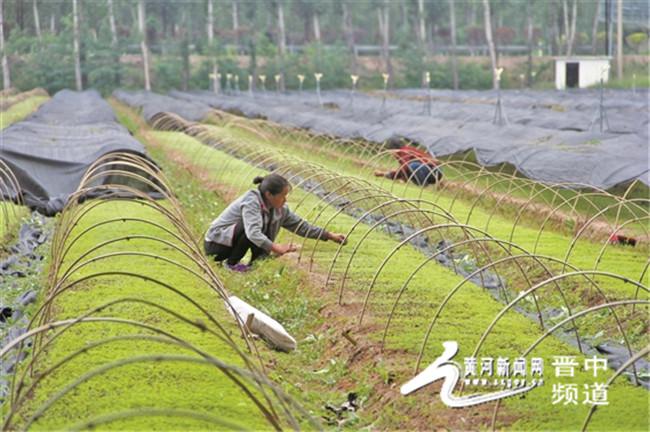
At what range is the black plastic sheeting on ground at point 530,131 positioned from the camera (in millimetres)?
21422

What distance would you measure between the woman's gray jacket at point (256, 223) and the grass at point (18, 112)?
23913 millimetres

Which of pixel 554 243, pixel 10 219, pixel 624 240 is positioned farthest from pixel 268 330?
pixel 10 219

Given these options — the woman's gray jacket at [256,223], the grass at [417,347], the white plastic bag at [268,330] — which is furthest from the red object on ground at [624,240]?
the white plastic bag at [268,330]

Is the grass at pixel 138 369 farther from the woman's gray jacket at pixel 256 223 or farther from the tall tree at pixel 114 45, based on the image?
the tall tree at pixel 114 45

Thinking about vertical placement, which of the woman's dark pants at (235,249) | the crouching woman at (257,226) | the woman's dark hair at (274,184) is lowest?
the woman's dark pants at (235,249)

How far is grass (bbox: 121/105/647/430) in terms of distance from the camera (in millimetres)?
8602

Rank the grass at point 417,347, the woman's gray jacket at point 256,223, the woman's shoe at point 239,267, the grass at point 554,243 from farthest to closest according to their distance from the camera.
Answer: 1. the grass at point 554,243
2. the woman's shoe at point 239,267
3. the woman's gray jacket at point 256,223
4. the grass at point 417,347

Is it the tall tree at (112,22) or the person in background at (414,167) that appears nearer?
the person in background at (414,167)

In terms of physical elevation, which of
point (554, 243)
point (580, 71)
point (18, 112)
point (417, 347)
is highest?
point (18, 112)

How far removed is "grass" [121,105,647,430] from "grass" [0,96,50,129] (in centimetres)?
2466

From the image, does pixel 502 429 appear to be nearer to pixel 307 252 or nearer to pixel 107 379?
pixel 107 379

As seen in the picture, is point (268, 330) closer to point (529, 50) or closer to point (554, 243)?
point (554, 243)

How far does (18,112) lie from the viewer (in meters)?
45.3

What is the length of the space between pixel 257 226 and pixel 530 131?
17.9 metres
